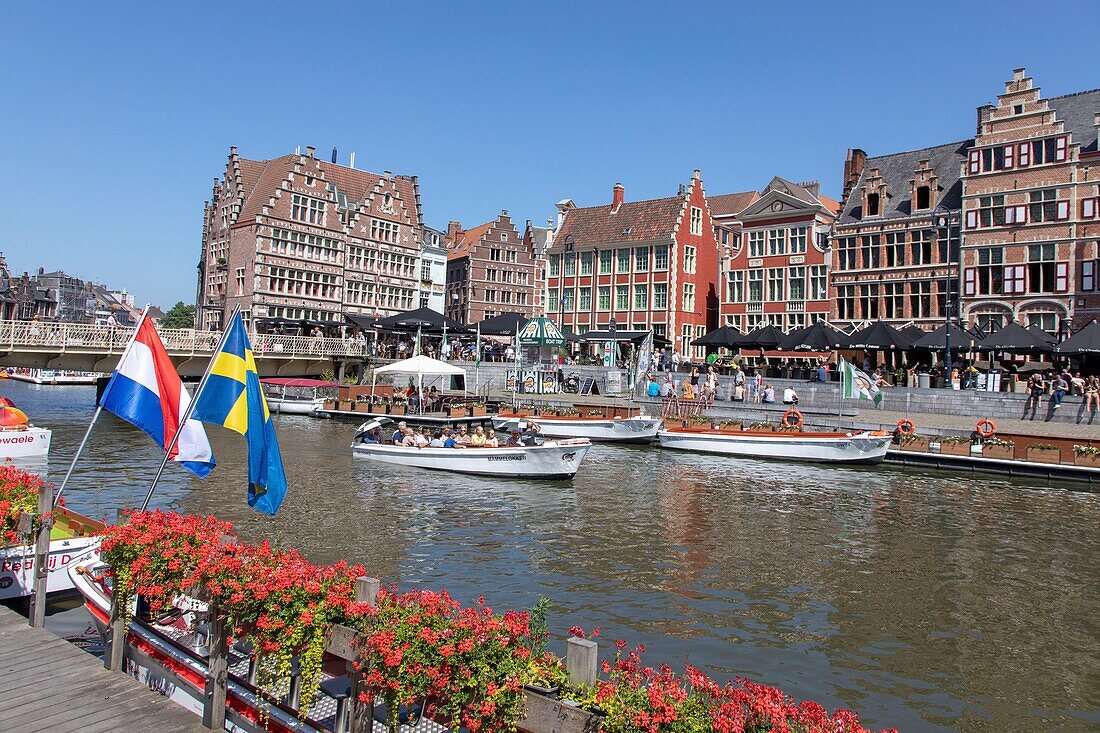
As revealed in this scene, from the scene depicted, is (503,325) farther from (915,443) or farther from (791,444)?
(915,443)

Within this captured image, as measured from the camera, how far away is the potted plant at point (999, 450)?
28703 millimetres

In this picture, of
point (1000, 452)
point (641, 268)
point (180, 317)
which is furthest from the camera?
point (180, 317)

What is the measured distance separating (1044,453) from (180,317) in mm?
122037

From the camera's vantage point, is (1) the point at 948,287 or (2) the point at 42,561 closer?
(2) the point at 42,561

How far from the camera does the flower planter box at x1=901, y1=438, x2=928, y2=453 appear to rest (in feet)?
102

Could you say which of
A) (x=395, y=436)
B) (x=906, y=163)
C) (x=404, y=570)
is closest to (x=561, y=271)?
(x=906, y=163)

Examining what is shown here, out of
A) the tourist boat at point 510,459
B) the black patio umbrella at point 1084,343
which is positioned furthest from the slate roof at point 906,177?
the tourist boat at point 510,459

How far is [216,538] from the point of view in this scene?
7383mm

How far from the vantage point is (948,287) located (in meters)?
35.5

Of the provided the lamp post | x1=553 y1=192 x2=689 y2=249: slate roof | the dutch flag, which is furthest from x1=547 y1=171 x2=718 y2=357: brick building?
the dutch flag

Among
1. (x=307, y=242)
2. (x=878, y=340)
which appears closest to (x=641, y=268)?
(x=307, y=242)

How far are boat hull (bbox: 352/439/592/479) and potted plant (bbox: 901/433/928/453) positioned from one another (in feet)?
45.8

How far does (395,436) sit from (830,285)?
3480cm

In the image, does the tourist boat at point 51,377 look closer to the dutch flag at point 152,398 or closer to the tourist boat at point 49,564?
the tourist boat at point 49,564
